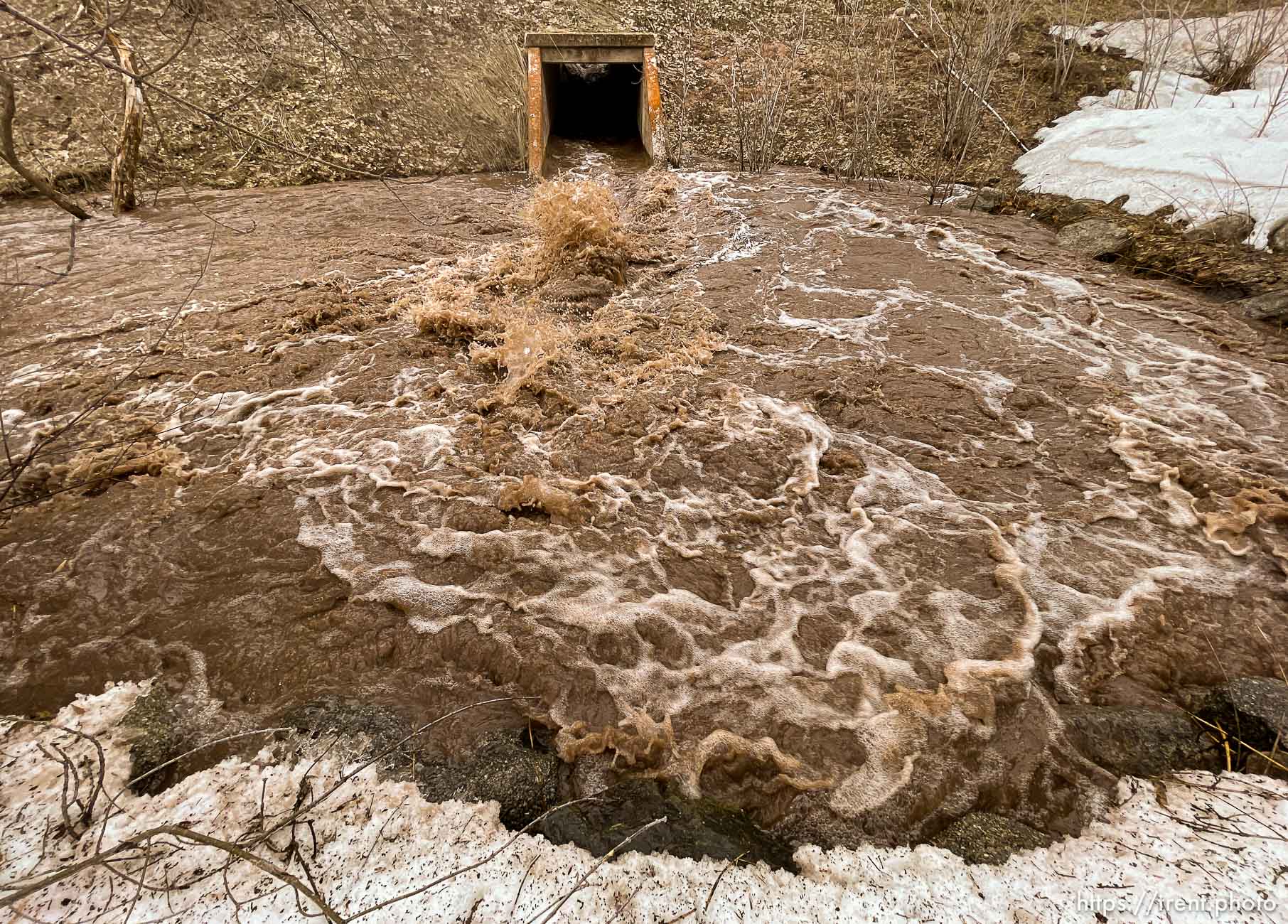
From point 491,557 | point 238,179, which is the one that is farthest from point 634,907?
point 238,179

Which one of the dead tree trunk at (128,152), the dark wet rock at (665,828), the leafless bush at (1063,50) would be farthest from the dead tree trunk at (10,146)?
the leafless bush at (1063,50)

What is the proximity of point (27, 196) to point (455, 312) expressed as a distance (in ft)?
21.2

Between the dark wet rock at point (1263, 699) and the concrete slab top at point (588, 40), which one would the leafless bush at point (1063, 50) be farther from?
the dark wet rock at point (1263, 699)

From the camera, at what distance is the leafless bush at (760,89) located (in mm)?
7934

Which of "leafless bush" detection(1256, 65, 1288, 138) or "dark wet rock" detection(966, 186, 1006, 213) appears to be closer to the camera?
"leafless bush" detection(1256, 65, 1288, 138)

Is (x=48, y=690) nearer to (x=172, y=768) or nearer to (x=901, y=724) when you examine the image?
(x=172, y=768)

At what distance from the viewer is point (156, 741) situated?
82.1 inches

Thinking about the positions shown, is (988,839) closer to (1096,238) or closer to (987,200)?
(1096,238)

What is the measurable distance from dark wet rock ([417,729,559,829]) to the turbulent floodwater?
9 centimetres

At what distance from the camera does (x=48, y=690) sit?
89.3 inches

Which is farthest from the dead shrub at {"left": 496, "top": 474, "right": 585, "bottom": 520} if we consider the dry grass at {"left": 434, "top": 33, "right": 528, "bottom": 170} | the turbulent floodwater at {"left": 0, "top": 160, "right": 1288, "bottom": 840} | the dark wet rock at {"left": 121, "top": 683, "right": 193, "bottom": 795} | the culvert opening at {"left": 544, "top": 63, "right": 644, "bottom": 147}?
the culvert opening at {"left": 544, "top": 63, "right": 644, "bottom": 147}

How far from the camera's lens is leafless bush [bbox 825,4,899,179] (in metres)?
7.65

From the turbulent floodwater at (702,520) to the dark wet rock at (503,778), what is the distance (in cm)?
9

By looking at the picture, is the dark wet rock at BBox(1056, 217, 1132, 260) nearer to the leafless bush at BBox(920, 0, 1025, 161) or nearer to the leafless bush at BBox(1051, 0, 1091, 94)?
the leafless bush at BBox(920, 0, 1025, 161)
